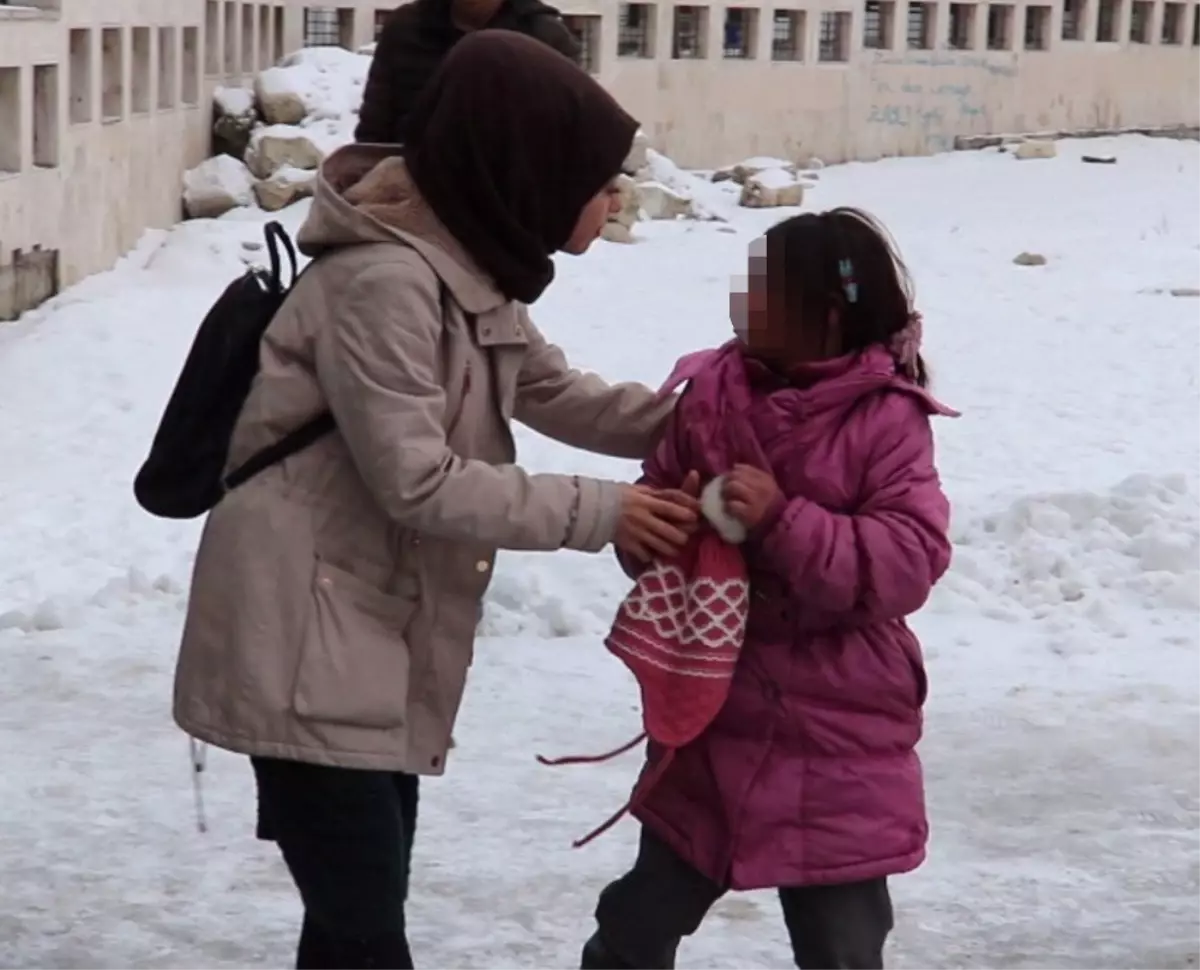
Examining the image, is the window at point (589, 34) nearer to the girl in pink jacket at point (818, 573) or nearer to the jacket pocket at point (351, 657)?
the girl in pink jacket at point (818, 573)

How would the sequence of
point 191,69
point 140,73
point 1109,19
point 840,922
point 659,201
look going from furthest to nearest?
point 1109,19 < point 659,201 < point 191,69 < point 140,73 < point 840,922

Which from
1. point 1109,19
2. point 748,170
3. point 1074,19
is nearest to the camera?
point 748,170

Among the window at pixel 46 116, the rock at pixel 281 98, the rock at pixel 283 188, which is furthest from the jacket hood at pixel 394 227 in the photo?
the rock at pixel 281 98

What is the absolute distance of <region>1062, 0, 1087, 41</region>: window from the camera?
28.4 metres

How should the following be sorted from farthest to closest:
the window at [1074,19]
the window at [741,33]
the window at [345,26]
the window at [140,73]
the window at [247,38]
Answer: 1. the window at [1074,19]
2. the window at [741,33]
3. the window at [345,26]
4. the window at [247,38]
5. the window at [140,73]

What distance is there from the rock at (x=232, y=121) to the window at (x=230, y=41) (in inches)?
38.9

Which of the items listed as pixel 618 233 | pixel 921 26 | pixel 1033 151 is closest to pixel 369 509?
pixel 618 233

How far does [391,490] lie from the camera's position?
8.34 feet

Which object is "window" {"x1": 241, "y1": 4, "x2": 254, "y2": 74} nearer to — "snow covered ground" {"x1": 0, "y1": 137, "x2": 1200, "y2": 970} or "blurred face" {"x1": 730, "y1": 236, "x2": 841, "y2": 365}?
"snow covered ground" {"x1": 0, "y1": 137, "x2": 1200, "y2": 970}

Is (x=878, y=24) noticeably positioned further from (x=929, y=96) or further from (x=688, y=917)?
(x=688, y=917)

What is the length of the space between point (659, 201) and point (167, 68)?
4.42 meters

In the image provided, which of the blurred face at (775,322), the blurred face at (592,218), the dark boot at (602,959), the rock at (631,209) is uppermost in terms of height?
the blurred face at (592,218)

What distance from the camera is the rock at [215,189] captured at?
51.7 ft

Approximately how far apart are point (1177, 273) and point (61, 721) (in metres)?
12.3
